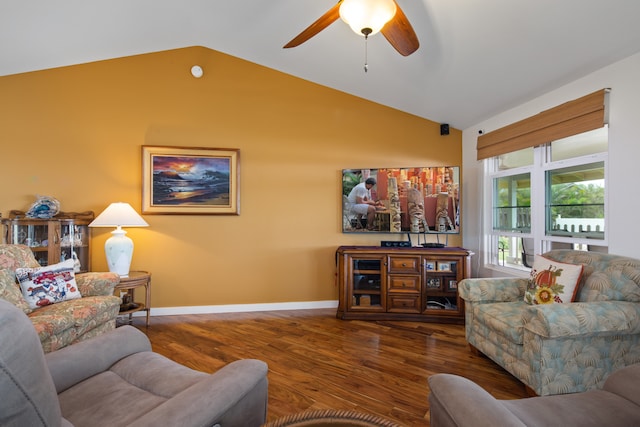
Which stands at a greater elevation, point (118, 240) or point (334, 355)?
point (118, 240)

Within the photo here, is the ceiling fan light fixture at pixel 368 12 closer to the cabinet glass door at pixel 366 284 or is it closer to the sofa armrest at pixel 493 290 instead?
the sofa armrest at pixel 493 290

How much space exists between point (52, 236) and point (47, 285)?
2.95 feet

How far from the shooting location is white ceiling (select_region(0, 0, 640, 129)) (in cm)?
214

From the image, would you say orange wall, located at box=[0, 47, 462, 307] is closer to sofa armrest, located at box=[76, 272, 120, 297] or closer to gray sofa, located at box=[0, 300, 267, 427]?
sofa armrest, located at box=[76, 272, 120, 297]

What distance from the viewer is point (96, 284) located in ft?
8.69

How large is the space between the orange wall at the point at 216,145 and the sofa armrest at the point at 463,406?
2803 mm

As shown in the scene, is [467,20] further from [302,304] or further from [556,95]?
[302,304]

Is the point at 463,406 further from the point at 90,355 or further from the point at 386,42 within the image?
the point at 386,42

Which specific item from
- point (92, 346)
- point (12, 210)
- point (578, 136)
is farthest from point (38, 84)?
point (578, 136)

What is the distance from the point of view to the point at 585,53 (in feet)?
7.47

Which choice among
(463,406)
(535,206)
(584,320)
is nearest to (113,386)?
(463,406)

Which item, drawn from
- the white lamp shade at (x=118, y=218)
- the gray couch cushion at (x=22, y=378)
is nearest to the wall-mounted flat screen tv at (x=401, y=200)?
the white lamp shade at (x=118, y=218)

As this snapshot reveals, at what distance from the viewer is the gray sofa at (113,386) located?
61 centimetres

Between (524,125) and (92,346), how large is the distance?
149 inches
